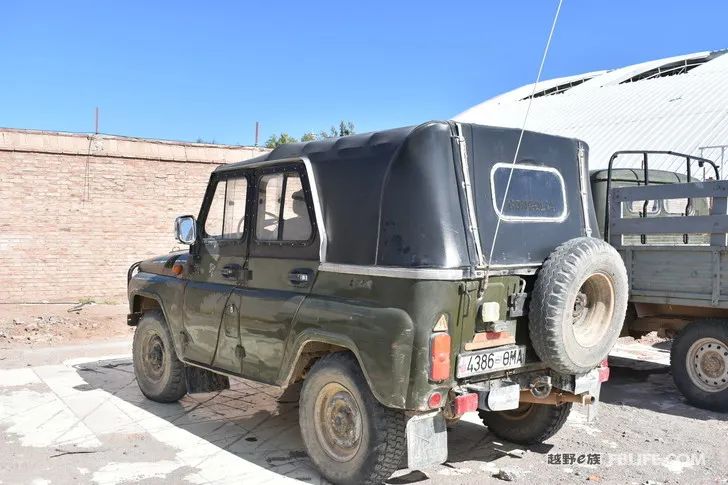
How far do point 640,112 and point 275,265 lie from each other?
2325 cm

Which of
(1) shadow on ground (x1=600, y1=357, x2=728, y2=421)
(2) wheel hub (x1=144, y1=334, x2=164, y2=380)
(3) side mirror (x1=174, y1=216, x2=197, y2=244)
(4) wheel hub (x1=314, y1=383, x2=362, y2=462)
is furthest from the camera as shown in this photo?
(1) shadow on ground (x1=600, y1=357, x2=728, y2=421)

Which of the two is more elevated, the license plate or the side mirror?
the side mirror

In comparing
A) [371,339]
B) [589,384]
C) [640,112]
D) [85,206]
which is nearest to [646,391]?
[589,384]

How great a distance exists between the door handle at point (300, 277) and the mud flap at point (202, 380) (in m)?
1.86

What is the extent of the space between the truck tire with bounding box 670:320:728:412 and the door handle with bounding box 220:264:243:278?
445cm

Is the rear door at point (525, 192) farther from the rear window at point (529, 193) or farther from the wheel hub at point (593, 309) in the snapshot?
the wheel hub at point (593, 309)

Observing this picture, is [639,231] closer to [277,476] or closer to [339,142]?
[339,142]

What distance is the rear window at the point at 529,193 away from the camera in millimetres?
4332

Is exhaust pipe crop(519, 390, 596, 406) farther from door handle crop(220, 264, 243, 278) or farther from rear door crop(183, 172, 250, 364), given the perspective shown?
door handle crop(220, 264, 243, 278)

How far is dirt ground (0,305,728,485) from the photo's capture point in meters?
4.60

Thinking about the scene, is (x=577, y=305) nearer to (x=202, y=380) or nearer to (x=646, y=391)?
(x=202, y=380)

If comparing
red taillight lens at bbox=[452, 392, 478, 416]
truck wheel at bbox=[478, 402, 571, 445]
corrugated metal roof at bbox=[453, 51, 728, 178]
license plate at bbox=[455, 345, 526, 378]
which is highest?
corrugated metal roof at bbox=[453, 51, 728, 178]

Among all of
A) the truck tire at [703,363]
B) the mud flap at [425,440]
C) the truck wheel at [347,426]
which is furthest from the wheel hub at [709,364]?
the truck wheel at [347,426]

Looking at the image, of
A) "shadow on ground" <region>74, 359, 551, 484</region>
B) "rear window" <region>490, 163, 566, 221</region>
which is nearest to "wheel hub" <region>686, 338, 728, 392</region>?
"shadow on ground" <region>74, 359, 551, 484</region>
